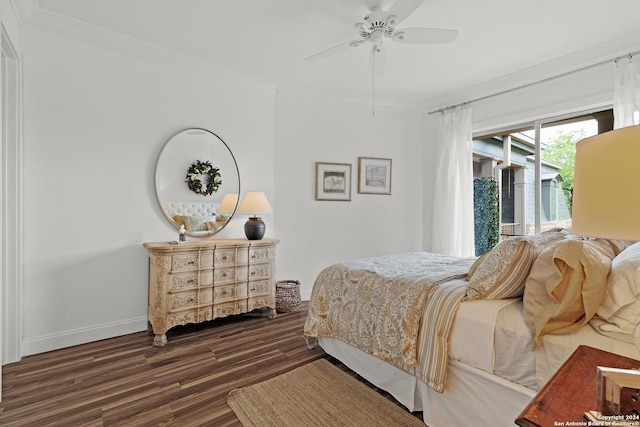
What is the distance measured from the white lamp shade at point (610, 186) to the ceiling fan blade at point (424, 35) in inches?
74.9

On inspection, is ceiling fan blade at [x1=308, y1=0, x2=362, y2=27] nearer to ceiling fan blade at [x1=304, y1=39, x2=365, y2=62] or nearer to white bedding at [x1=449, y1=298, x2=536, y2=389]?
ceiling fan blade at [x1=304, y1=39, x2=365, y2=62]

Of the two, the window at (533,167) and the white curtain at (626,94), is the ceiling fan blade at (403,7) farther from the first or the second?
the window at (533,167)

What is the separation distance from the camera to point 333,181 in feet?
14.5

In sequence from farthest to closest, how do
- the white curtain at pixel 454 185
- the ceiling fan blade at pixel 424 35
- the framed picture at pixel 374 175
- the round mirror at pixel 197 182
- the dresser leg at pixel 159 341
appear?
the framed picture at pixel 374 175, the white curtain at pixel 454 185, the round mirror at pixel 197 182, the dresser leg at pixel 159 341, the ceiling fan blade at pixel 424 35

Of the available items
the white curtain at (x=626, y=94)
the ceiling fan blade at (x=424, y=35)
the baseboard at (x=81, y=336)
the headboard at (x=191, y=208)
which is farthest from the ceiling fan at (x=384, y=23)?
the baseboard at (x=81, y=336)

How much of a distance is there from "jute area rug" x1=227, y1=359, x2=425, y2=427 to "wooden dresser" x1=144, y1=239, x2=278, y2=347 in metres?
1.11

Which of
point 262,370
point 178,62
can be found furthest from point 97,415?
point 178,62

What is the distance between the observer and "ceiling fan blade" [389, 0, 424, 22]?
2.06 meters

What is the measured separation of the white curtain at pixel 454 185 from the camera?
166 inches

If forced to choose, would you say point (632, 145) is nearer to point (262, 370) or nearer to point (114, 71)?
point (262, 370)

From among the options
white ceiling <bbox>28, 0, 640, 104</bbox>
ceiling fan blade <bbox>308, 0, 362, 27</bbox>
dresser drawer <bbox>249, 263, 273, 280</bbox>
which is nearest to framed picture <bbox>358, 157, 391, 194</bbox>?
white ceiling <bbox>28, 0, 640, 104</bbox>

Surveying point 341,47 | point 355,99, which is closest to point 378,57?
point 341,47

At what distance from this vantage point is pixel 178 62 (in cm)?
331

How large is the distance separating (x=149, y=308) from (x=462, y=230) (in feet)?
12.1
